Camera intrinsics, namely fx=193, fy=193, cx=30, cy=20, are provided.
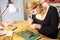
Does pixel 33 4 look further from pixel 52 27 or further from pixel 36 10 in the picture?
pixel 52 27

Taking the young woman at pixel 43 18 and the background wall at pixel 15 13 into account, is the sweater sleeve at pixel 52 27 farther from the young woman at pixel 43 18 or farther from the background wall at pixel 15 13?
the background wall at pixel 15 13

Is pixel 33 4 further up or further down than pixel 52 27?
further up

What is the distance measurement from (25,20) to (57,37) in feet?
0.91

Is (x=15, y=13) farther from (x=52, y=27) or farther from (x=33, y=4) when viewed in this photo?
(x=52, y=27)

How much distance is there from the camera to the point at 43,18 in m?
1.49

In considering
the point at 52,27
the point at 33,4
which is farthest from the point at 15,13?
the point at 52,27

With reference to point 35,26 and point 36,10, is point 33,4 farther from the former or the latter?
point 35,26

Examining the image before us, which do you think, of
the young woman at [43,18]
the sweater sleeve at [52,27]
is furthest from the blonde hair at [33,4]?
the sweater sleeve at [52,27]

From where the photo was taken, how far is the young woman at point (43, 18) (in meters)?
1.45

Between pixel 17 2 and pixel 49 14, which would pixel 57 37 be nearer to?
pixel 49 14

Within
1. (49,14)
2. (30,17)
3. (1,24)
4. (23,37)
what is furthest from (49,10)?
(1,24)

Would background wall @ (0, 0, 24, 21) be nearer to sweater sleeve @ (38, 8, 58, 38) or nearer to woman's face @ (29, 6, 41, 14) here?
woman's face @ (29, 6, 41, 14)

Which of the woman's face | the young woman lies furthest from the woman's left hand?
the woman's face

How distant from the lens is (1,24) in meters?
1.55
